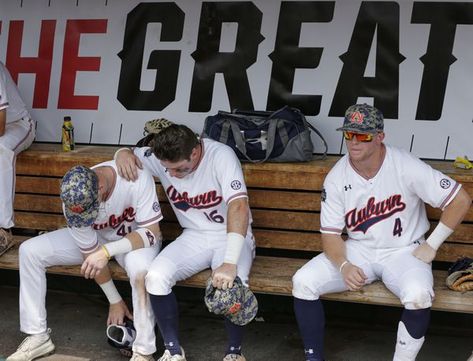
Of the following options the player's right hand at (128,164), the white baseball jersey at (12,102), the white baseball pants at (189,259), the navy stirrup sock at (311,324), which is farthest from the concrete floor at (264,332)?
the white baseball jersey at (12,102)

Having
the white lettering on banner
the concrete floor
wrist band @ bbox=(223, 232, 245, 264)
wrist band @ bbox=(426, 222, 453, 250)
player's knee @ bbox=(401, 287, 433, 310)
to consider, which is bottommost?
the concrete floor

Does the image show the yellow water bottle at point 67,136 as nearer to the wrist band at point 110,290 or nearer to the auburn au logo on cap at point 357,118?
the wrist band at point 110,290

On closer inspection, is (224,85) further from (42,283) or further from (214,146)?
(42,283)

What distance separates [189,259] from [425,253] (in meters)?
1.15

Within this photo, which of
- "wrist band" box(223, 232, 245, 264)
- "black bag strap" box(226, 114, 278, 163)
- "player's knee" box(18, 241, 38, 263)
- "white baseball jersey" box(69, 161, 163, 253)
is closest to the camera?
"wrist band" box(223, 232, 245, 264)

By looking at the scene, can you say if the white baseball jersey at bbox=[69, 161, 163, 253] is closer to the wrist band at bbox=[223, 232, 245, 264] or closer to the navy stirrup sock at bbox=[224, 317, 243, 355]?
the wrist band at bbox=[223, 232, 245, 264]

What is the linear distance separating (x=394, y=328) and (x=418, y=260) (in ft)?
3.00

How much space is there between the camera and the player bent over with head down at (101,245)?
3.80 meters

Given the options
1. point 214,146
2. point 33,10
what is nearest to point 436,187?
point 214,146

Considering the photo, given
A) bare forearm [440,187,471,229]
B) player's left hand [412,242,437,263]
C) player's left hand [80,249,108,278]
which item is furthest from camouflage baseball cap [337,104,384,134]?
player's left hand [80,249,108,278]

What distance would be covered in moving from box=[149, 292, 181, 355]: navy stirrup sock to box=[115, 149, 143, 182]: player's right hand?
0.62 meters

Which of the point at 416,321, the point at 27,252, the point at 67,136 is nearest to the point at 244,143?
the point at 67,136

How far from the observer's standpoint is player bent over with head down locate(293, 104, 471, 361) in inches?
146

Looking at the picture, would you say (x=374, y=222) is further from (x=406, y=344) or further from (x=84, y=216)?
(x=84, y=216)
